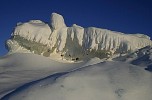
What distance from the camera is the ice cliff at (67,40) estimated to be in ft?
A: 102

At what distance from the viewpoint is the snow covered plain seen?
4293 millimetres

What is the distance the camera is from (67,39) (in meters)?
33.4

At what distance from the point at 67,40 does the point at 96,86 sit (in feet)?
95.9

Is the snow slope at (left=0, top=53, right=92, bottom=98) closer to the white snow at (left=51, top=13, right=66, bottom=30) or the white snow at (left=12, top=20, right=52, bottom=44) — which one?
the white snow at (left=12, top=20, right=52, bottom=44)

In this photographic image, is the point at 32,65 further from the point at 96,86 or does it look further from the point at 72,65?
the point at 96,86

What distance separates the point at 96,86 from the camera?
14.4 feet

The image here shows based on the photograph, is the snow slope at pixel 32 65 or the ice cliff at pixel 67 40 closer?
the snow slope at pixel 32 65

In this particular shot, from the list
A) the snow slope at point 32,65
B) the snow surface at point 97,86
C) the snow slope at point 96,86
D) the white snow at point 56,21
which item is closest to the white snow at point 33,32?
the white snow at point 56,21

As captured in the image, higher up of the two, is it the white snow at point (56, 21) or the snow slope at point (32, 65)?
the white snow at point (56, 21)

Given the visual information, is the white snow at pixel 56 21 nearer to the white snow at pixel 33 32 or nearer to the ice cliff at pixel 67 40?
the ice cliff at pixel 67 40

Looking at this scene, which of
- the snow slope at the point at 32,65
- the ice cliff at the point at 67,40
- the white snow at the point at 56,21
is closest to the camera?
the snow slope at the point at 32,65

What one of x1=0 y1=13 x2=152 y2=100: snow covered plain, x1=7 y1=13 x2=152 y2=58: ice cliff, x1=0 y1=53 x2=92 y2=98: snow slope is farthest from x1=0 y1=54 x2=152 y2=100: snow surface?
x1=7 y1=13 x2=152 y2=58: ice cliff

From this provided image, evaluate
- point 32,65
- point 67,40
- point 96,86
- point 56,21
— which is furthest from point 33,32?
point 96,86

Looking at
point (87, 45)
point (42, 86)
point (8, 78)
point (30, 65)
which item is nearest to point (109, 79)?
point (42, 86)
